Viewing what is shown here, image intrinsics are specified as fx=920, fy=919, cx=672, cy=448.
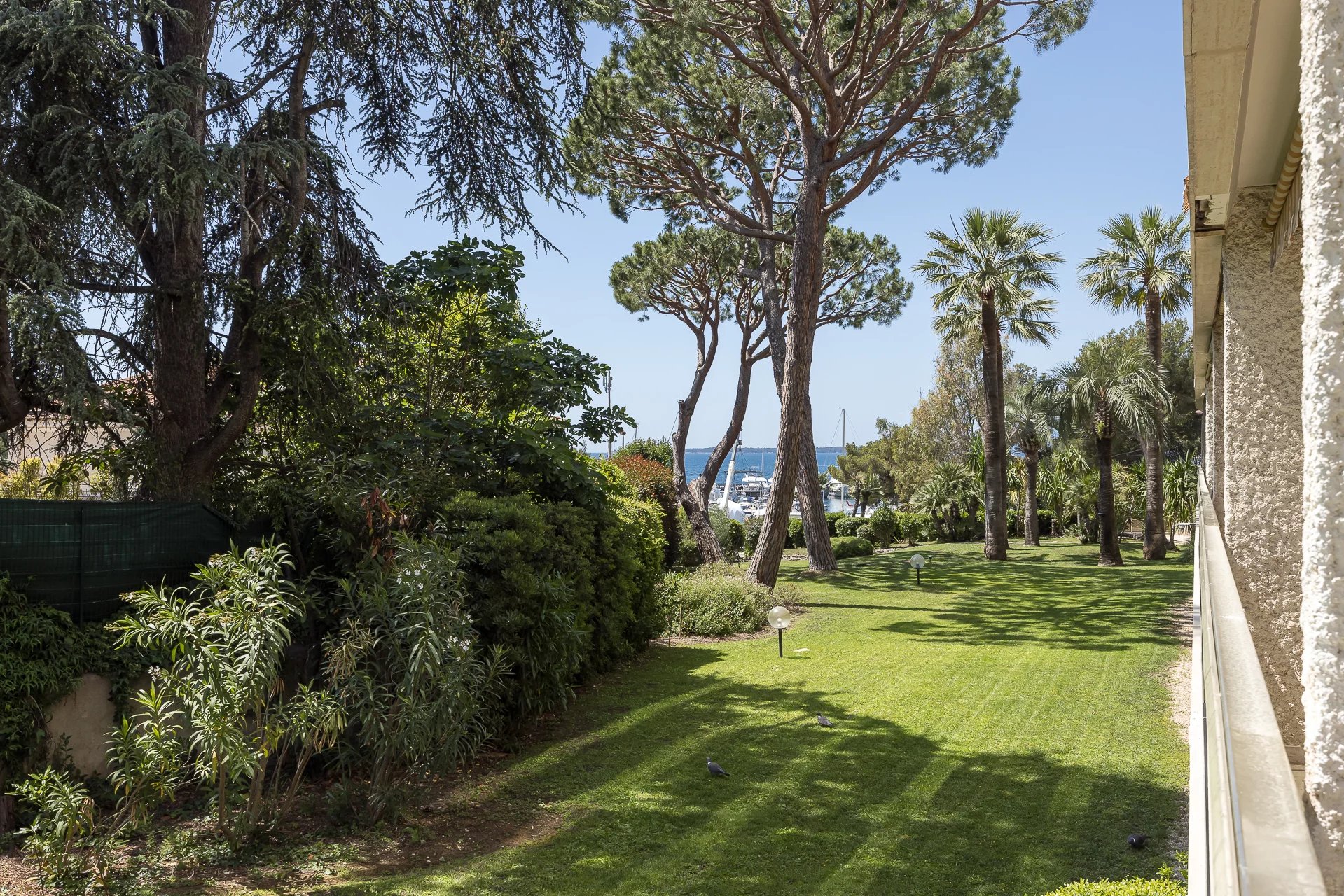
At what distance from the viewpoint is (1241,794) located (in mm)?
1143

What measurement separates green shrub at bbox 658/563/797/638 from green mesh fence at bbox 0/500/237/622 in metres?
7.10

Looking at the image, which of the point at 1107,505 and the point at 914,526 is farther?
the point at 914,526

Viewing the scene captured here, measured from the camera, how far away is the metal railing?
0.94m

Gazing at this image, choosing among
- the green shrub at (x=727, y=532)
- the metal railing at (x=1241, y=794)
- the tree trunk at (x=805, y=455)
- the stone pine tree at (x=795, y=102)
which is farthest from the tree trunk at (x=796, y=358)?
the metal railing at (x=1241, y=794)

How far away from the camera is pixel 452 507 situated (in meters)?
8.34

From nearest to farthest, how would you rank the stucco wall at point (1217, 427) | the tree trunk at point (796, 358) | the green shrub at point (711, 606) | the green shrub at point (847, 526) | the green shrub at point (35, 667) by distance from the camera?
the green shrub at point (35, 667), the stucco wall at point (1217, 427), the green shrub at point (711, 606), the tree trunk at point (796, 358), the green shrub at point (847, 526)

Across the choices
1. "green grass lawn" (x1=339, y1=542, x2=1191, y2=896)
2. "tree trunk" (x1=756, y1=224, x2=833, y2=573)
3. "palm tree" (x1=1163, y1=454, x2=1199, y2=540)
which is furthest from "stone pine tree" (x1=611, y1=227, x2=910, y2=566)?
"green grass lawn" (x1=339, y1=542, x2=1191, y2=896)

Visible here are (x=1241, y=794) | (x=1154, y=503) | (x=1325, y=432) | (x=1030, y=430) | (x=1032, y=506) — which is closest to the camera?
(x=1241, y=794)

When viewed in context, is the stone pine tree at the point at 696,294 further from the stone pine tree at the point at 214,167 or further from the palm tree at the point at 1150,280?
the stone pine tree at the point at 214,167

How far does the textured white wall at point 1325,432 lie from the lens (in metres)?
1.42

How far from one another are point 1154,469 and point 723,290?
40.2 ft

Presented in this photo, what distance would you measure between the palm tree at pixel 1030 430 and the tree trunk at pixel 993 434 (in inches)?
44.6

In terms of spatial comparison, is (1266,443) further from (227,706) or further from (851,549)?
(851,549)

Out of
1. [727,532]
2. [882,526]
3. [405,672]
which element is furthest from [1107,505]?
[405,672]
